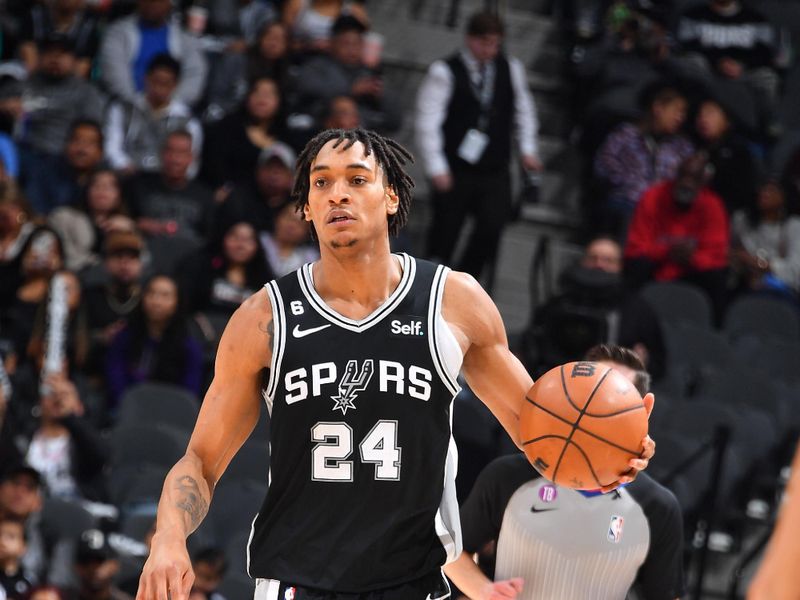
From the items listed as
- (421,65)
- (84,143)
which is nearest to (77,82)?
(84,143)

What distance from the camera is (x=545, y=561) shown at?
4.73 meters

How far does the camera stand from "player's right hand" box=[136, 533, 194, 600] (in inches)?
143

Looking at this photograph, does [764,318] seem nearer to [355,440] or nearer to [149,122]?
[149,122]

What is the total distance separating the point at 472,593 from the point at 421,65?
327 inches

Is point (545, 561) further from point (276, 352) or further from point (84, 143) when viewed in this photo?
point (84, 143)

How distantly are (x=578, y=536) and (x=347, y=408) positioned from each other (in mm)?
1136

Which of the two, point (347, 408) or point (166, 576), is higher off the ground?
point (347, 408)

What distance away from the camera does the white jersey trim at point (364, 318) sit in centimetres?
404

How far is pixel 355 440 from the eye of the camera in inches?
157

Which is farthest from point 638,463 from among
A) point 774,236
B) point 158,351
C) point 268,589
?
point 774,236

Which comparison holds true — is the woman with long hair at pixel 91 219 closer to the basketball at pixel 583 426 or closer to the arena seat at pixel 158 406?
the arena seat at pixel 158 406

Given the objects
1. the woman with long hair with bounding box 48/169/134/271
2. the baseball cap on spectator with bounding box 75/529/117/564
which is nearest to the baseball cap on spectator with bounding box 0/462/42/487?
the baseball cap on spectator with bounding box 75/529/117/564

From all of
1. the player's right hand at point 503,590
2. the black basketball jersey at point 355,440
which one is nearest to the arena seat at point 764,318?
the player's right hand at point 503,590

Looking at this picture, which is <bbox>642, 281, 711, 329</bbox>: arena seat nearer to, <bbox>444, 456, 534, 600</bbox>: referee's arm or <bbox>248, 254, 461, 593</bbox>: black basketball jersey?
<bbox>444, 456, 534, 600</bbox>: referee's arm
